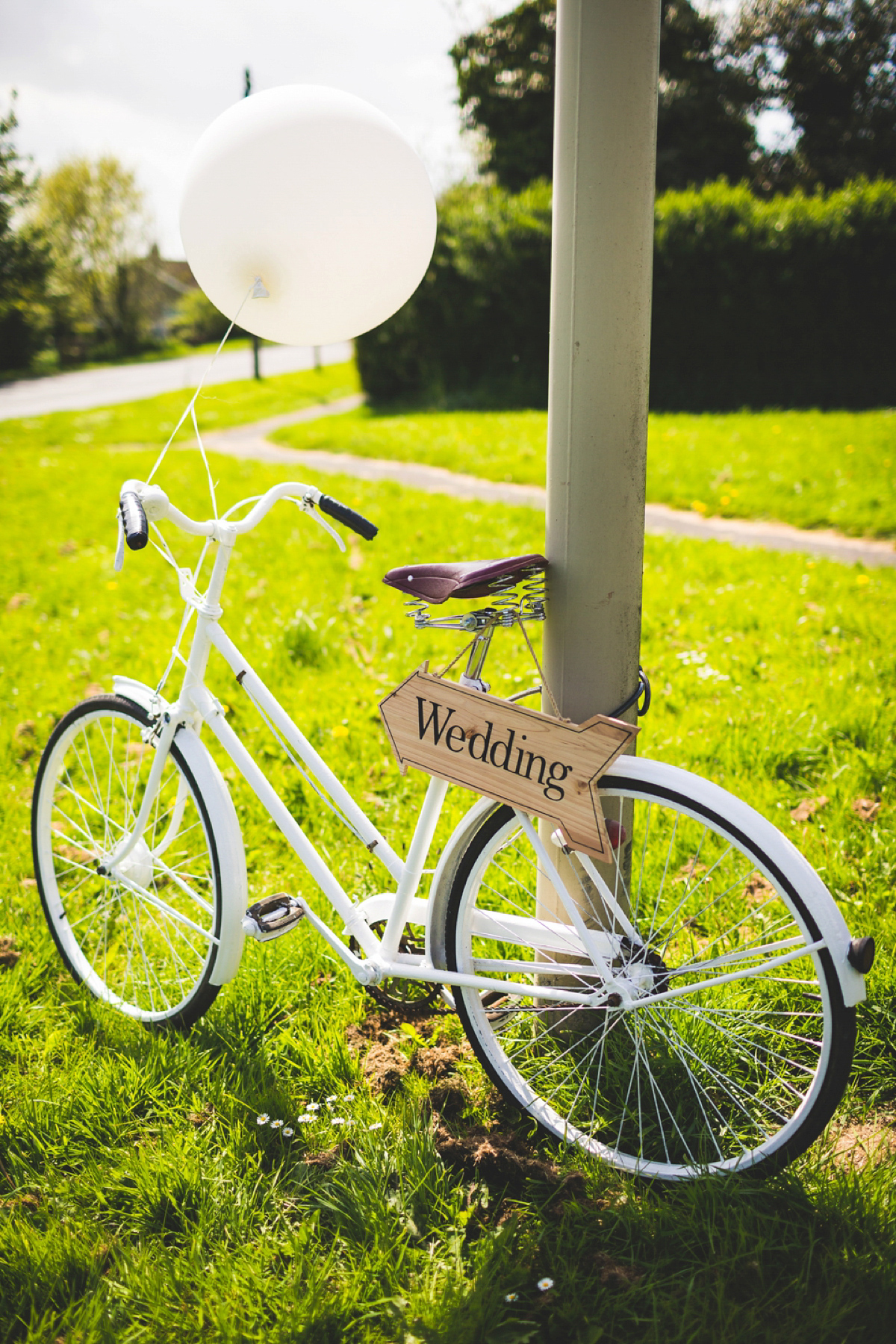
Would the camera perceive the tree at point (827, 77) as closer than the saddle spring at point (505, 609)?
No

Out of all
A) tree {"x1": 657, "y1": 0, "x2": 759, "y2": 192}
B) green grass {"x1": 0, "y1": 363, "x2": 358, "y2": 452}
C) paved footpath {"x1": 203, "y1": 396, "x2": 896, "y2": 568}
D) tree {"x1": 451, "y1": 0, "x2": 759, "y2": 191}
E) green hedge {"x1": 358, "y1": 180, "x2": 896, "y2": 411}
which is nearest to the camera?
paved footpath {"x1": 203, "y1": 396, "x2": 896, "y2": 568}

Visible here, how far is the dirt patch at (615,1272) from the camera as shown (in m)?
1.58

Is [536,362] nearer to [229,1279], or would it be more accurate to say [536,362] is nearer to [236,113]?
[236,113]

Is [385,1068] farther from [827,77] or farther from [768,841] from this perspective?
[827,77]

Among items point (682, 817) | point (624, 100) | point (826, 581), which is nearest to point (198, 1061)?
point (682, 817)

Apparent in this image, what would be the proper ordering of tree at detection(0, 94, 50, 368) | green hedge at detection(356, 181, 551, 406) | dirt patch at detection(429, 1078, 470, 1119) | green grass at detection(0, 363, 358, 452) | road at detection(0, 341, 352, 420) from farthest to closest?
tree at detection(0, 94, 50, 368), road at detection(0, 341, 352, 420), green grass at detection(0, 363, 358, 452), green hedge at detection(356, 181, 551, 406), dirt patch at detection(429, 1078, 470, 1119)

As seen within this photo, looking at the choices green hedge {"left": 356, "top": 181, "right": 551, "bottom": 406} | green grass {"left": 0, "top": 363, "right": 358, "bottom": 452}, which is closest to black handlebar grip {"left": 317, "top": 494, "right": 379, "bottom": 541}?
green grass {"left": 0, "top": 363, "right": 358, "bottom": 452}

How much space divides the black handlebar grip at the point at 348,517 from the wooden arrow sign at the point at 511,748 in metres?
0.34

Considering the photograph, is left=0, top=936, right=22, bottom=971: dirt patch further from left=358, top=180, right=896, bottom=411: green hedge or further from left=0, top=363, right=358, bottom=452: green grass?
left=358, top=180, right=896, bottom=411: green hedge

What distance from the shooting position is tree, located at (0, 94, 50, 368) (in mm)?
29828

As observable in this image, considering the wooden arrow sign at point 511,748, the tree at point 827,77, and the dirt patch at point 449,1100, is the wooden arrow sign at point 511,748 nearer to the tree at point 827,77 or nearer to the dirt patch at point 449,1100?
the dirt patch at point 449,1100

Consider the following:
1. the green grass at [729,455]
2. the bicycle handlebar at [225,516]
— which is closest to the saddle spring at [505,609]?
the bicycle handlebar at [225,516]

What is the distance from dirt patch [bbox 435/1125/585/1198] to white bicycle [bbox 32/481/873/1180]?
78mm

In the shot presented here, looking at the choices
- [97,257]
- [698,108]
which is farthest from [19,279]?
[698,108]
